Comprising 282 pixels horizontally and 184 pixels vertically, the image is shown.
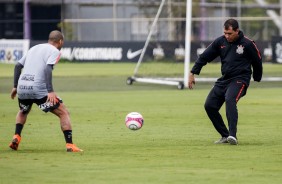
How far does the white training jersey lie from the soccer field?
84 centimetres

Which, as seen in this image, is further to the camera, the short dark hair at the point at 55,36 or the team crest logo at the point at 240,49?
the team crest logo at the point at 240,49

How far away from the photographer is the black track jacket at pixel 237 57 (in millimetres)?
14094

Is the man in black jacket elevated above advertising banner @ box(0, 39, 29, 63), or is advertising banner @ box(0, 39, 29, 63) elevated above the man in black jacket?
the man in black jacket

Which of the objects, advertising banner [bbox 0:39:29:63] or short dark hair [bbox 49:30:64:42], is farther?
advertising banner [bbox 0:39:29:63]

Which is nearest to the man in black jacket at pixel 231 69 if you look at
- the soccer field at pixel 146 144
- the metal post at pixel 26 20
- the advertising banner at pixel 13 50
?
the soccer field at pixel 146 144

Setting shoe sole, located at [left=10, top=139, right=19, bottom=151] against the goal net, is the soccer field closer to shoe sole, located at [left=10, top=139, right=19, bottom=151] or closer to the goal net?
shoe sole, located at [left=10, top=139, right=19, bottom=151]

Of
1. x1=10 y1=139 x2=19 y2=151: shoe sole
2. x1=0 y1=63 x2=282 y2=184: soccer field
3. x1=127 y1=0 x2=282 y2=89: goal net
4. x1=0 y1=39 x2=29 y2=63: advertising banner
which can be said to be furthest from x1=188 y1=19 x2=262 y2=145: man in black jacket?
x1=0 y1=39 x2=29 y2=63: advertising banner

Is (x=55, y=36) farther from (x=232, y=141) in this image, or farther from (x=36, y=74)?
(x=232, y=141)

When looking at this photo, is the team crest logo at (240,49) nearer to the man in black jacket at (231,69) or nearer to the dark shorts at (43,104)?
the man in black jacket at (231,69)

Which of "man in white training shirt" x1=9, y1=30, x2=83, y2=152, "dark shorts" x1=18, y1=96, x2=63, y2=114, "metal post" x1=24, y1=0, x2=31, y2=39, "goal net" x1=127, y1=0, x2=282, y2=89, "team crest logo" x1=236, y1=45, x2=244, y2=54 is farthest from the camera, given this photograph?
"metal post" x1=24, y1=0, x2=31, y2=39

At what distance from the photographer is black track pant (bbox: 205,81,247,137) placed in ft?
46.0

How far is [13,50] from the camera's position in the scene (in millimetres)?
44812

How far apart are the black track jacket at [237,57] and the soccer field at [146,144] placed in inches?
41.6

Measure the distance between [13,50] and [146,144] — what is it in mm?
31420
